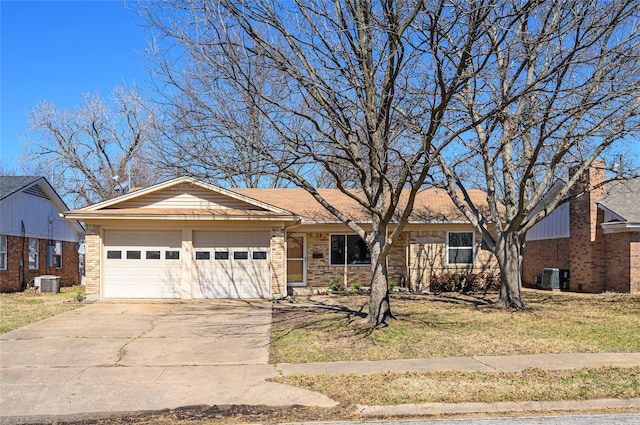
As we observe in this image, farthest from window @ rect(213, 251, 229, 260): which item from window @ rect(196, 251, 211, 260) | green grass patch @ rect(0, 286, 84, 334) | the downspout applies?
the downspout

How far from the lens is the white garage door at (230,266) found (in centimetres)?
1820

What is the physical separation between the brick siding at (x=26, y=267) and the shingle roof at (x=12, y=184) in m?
1.75

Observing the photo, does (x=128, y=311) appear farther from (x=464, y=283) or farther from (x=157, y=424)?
(x=464, y=283)

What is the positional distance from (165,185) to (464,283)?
1136 centimetres

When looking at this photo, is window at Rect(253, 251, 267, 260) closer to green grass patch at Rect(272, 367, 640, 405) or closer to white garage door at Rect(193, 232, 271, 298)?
white garage door at Rect(193, 232, 271, 298)

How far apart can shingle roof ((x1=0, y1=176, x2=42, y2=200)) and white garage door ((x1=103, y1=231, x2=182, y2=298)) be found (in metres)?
6.15

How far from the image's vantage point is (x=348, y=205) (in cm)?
2255

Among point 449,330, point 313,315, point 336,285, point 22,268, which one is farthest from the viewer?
point 22,268

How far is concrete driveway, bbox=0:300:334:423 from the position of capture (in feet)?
23.9

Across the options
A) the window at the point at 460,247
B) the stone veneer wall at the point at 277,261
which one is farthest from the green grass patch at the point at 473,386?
the window at the point at 460,247

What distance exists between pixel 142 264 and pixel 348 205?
27.5 feet

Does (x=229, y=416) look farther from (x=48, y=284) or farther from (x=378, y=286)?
(x=48, y=284)

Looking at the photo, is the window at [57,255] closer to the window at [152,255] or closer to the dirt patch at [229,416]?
the window at [152,255]

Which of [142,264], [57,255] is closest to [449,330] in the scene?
[142,264]
